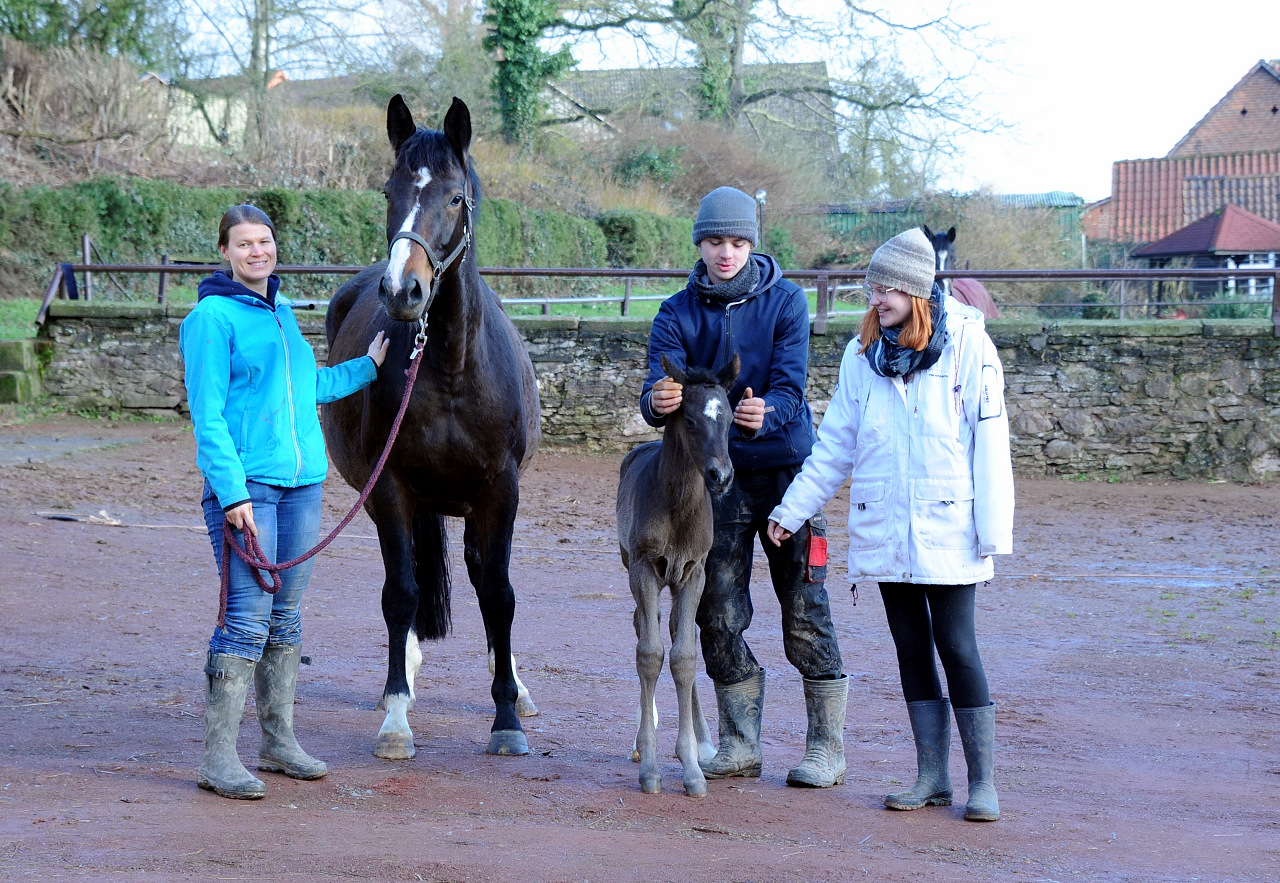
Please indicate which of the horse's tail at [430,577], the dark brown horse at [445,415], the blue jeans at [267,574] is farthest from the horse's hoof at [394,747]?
the horse's tail at [430,577]

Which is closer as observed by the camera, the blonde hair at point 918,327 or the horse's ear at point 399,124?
the blonde hair at point 918,327

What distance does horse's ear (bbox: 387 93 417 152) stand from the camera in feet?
14.6

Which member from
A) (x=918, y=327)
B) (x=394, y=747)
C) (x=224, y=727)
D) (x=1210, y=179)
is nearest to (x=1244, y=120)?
(x=1210, y=179)

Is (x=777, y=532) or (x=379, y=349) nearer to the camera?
(x=777, y=532)

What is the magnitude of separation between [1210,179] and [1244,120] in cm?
883

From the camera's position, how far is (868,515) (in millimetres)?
3900

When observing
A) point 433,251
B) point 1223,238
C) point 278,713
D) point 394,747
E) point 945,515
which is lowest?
point 394,747

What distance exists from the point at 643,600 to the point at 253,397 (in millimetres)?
1487

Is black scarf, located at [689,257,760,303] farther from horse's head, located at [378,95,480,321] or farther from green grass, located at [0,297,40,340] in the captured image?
green grass, located at [0,297,40,340]

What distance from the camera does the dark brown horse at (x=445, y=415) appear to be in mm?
4266

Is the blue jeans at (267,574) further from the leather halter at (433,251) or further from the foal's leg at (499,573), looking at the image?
the foal's leg at (499,573)

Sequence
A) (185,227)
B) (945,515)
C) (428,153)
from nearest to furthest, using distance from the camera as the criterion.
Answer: (945,515) < (428,153) < (185,227)

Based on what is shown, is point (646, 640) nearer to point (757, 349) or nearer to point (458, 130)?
point (757, 349)

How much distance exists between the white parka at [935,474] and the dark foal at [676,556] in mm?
344
